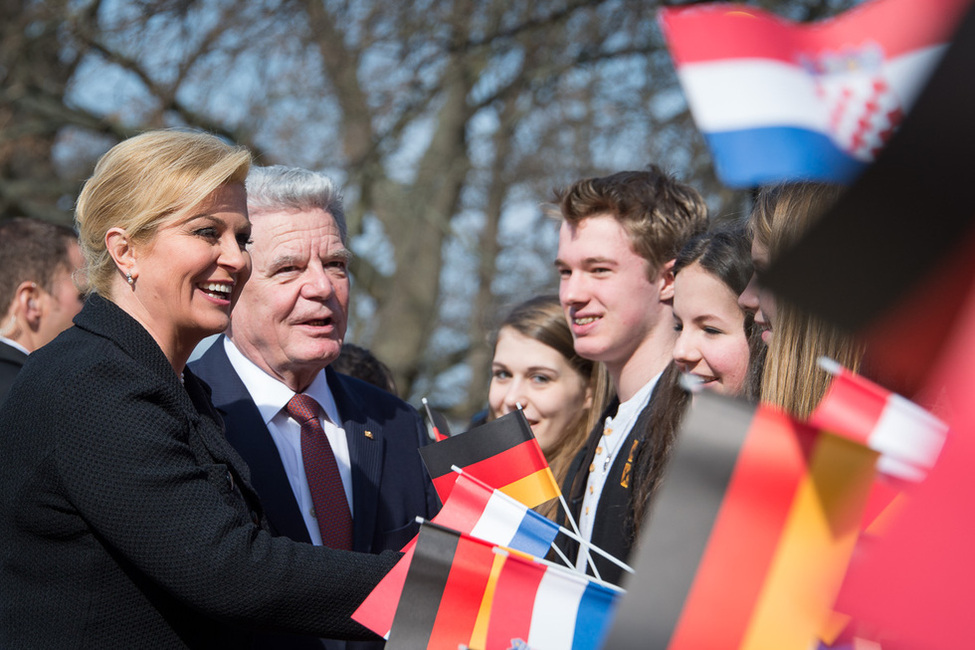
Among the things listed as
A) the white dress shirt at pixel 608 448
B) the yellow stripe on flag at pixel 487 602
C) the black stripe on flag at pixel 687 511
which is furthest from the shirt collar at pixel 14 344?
the black stripe on flag at pixel 687 511

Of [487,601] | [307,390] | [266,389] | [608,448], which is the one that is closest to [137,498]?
[487,601]

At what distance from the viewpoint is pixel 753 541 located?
1.31 meters

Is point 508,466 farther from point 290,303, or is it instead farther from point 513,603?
point 290,303

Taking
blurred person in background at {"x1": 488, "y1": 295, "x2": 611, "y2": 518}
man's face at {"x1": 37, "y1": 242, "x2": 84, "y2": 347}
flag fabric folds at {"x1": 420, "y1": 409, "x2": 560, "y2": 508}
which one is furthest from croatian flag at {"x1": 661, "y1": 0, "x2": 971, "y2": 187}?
man's face at {"x1": 37, "y1": 242, "x2": 84, "y2": 347}

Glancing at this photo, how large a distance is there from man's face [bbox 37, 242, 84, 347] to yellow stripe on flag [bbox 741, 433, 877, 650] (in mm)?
3502

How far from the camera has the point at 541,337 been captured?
4105 millimetres

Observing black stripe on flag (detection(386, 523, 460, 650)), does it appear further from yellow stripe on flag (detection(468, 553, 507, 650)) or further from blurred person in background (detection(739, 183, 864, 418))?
blurred person in background (detection(739, 183, 864, 418))

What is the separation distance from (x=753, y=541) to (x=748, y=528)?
0.02 metres

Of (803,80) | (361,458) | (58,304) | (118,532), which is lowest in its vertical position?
(118,532)

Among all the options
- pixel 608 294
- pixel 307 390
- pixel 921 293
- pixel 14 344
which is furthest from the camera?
pixel 14 344

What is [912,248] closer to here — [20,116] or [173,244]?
[173,244]

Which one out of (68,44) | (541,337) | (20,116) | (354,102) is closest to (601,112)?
(354,102)

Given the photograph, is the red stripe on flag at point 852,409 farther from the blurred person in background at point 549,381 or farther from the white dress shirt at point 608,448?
the blurred person in background at point 549,381

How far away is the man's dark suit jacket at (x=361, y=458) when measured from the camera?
2695 millimetres
